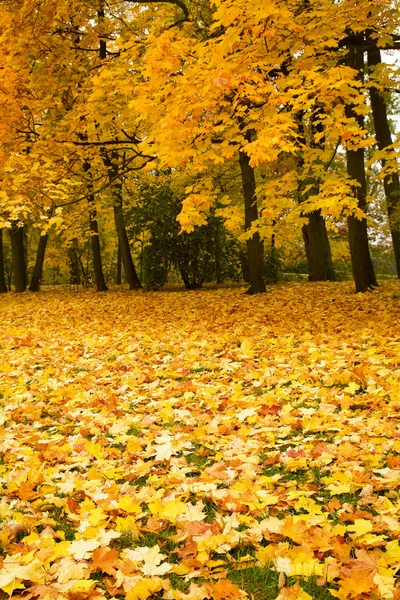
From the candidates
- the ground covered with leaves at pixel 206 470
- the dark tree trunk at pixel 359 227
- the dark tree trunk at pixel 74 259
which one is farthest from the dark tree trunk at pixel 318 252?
the dark tree trunk at pixel 74 259

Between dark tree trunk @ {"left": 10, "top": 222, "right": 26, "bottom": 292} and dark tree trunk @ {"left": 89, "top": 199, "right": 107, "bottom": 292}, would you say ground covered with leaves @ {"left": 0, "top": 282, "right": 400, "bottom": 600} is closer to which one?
dark tree trunk @ {"left": 89, "top": 199, "right": 107, "bottom": 292}

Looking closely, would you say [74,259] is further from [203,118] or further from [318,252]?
[203,118]

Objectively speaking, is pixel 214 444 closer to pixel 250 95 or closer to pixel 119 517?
pixel 119 517

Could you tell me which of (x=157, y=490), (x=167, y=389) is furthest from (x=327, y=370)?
(x=157, y=490)

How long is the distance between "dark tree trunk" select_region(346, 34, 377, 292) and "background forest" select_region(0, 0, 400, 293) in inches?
1.2

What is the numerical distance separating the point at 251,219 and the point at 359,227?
2944 millimetres

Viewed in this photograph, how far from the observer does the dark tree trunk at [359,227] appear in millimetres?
10703

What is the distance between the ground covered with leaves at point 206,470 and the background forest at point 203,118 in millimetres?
2707

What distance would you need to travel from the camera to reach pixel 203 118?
7863mm

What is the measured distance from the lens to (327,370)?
5.12 meters

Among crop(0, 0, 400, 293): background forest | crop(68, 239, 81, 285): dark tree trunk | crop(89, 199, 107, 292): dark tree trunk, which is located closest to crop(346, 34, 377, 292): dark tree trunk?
crop(0, 0, 400, 293): background forest

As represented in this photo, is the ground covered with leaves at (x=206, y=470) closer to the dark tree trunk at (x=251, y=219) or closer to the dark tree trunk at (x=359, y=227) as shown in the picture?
the dark tree trunk at (x=359, y=227)

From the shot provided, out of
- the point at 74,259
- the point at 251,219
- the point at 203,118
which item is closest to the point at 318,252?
the point at 251,219

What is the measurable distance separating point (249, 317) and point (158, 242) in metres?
8.10
